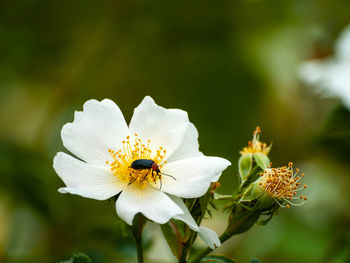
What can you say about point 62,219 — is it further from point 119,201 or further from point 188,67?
point 188,67

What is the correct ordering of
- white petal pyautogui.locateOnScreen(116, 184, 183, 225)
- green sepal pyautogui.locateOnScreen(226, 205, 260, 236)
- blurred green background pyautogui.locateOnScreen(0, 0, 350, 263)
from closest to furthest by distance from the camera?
1. white petal pyautogui.locateOnScreen(116, 184, 183, 225)
2. green sepal pyautogui.locateOnScreen(226, 205, 260, 236)
3. blurred green background pyautogui.locateOnScreen(0, 0, 350, 263)

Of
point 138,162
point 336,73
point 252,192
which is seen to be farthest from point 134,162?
point 336,73

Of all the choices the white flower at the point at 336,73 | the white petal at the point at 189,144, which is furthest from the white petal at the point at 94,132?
the white flower at the point at 336,73

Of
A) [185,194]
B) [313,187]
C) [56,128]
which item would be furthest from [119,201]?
[313,187]

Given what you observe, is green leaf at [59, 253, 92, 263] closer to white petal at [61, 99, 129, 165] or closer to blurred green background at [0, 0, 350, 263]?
white petal at [61, 99, 129, 165]

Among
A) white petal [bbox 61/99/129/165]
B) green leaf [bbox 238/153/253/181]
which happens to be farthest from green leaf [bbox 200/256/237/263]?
white petal [bbox 61/99/129/165]

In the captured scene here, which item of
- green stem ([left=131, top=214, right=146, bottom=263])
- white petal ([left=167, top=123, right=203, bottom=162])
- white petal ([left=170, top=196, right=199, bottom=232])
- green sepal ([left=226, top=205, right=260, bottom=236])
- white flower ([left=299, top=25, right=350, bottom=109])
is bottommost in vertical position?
green stem ([left=131, top=214, right=146, bottom=263])
